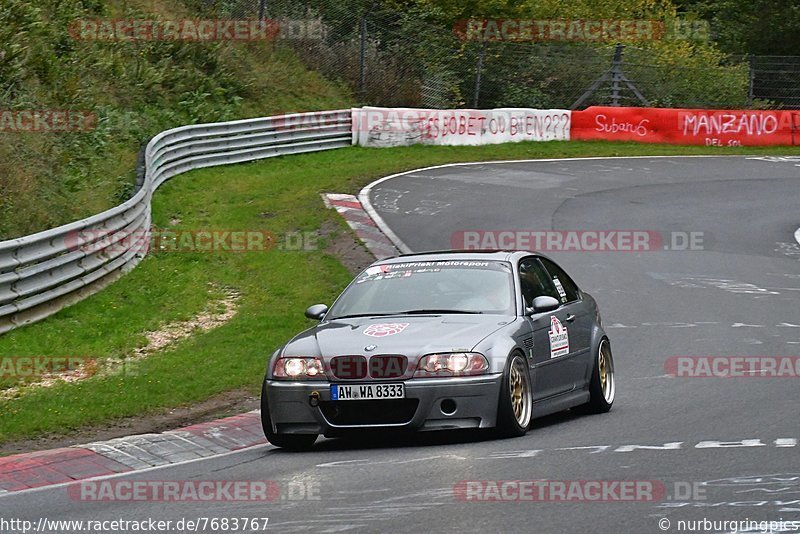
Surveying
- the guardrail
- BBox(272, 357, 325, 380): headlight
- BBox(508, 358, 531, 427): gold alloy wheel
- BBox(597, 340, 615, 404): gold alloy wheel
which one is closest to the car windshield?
BBox(508, 358, 531, 427): gold alloy wheel

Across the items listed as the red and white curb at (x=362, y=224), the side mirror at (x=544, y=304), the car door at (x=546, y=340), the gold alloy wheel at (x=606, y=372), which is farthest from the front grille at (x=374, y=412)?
the red and white curb at (x=362, y=224)

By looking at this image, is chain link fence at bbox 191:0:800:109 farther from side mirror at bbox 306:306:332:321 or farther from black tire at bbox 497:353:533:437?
black tire at bbox 497:353:533:437

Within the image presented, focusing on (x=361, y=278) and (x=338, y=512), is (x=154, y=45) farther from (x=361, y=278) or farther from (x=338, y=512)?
(x=338, y=512)

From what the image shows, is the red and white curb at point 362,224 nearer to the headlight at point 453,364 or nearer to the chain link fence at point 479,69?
the headlight at point 453,364

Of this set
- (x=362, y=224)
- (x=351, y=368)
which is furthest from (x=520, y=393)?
(x=362, y=224)

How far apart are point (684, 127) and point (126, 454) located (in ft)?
94.5

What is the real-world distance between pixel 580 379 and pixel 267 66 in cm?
2847

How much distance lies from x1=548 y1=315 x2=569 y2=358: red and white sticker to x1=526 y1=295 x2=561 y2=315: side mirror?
306mm

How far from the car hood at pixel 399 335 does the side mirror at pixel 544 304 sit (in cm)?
23

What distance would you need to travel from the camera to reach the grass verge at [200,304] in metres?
11.6

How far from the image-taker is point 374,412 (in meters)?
8.93

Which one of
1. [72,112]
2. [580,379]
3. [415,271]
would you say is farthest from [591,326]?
[72,112]

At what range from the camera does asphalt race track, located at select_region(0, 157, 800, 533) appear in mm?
6664

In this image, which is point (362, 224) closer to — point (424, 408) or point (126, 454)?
point (126, 454)
